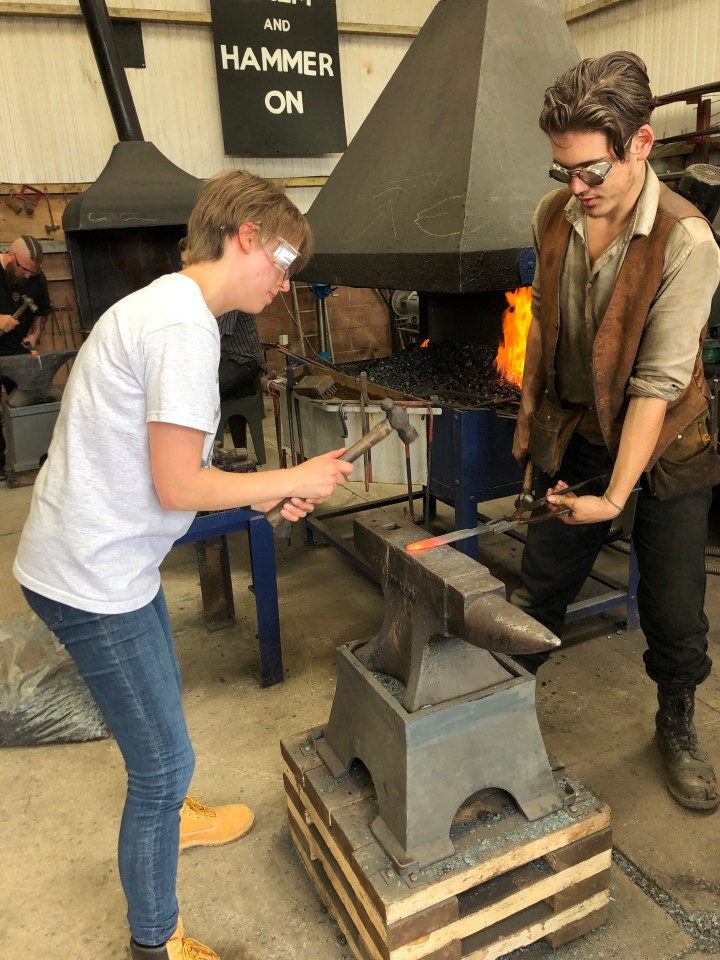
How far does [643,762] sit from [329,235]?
2481 millimetres

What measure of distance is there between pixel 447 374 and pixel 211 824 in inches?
78.4

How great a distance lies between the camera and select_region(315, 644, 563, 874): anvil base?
141 centimetres

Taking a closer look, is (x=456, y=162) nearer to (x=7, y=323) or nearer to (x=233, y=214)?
(x=233, y=214)

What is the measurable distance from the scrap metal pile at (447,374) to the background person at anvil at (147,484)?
143cm

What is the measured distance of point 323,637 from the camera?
289 cm

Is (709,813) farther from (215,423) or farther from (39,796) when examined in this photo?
(39,796)

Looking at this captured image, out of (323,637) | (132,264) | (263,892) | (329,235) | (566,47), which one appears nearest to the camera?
(263,892)

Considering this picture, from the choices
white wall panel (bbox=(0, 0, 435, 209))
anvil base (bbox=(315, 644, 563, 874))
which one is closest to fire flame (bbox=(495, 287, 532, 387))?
anvil base (bbox=(315, 644, 563, 874))

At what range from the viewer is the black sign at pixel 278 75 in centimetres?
625

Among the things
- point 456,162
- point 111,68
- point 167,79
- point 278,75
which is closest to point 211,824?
point 456,162

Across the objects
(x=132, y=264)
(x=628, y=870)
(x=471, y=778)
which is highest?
(x=132, y=264)

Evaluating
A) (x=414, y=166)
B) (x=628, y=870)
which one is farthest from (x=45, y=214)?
(x=628, y=870)

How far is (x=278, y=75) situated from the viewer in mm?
6445

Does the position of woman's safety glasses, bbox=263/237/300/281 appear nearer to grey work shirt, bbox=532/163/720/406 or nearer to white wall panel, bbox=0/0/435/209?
grey work shirt, bbox=532/163/720/406
